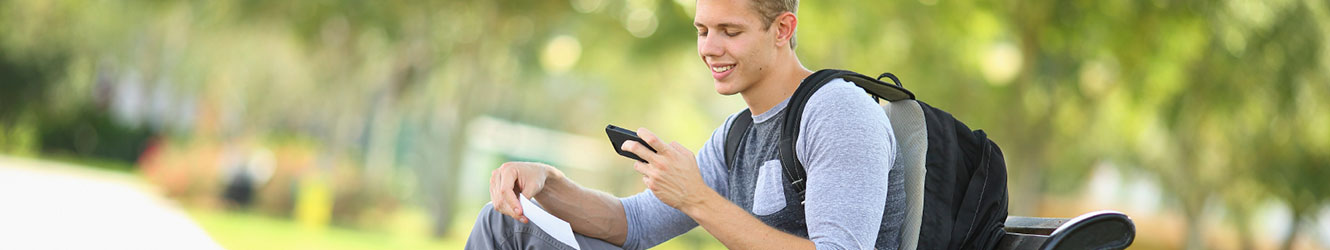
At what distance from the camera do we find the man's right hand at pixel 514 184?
2.52m

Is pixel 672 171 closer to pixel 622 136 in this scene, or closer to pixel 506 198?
pixel 622 136

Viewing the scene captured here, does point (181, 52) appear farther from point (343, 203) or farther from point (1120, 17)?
point (1120, 17)

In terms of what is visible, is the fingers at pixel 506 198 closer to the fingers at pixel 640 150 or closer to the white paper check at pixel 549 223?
the white paper check at pixel 549 223

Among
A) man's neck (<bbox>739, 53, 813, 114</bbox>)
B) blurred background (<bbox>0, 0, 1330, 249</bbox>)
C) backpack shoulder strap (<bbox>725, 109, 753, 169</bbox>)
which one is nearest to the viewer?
man's neck (<bbox>739, 53, 813, 114</bbox>)

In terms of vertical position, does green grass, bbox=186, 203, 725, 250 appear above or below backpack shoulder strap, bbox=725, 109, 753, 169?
below

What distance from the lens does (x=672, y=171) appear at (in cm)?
233

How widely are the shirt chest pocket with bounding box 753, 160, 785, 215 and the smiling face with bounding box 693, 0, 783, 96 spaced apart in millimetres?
187

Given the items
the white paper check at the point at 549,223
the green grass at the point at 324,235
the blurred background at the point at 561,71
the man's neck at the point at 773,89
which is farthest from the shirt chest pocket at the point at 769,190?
the green grass at the point at 324,235

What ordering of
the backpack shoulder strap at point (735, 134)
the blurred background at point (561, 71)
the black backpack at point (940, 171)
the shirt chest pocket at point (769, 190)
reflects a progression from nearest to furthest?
the black backpack at point (940, 171) → the shirt chest pocket at point (769, 190) → the backpack shoulder strap at point (735, 134) → the blurred background at point (561, 71)

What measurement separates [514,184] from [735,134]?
1.70 feet

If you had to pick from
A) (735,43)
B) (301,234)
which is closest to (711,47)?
(735,43)

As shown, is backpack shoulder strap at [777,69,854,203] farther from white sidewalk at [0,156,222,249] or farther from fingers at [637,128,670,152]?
white sidewalk at [0,156,222,249]

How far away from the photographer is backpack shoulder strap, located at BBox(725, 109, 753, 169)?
9.02 feet

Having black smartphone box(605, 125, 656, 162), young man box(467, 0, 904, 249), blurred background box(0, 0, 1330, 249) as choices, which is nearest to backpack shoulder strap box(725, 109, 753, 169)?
young man box(467, 0, 904, 249)
